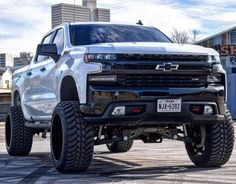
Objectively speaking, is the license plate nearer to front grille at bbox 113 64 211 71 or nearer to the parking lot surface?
front grille at bbox 113 64 211 71

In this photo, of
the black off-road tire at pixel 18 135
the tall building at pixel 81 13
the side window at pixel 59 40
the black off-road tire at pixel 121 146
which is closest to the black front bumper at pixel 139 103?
the side window at pixel 59 40

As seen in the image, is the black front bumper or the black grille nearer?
the black front bumper

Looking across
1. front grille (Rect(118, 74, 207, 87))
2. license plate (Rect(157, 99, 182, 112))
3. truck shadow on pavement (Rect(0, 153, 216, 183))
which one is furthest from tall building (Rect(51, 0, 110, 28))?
license plate (Rect(157, 99, 182, 112))

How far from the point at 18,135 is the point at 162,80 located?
4.28 metres

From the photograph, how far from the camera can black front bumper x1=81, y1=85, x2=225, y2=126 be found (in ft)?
23.5

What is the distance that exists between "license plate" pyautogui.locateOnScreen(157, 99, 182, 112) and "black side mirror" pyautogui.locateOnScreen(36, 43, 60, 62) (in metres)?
2.01

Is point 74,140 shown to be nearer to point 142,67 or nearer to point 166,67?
point 142,67

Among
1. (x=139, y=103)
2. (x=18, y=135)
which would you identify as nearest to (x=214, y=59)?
(x=139, y=103)

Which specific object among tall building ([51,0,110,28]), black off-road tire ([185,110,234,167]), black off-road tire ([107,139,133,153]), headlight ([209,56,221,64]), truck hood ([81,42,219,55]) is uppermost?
tall building ([51,0,110,28])

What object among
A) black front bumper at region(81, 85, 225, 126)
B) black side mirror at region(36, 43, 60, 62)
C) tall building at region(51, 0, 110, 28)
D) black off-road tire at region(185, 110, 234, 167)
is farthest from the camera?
tall building at region(51, 0, 110, 28)

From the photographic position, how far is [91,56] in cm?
734

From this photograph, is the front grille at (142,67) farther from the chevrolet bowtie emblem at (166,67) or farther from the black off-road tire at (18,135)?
the black off-road tire at (18,135)

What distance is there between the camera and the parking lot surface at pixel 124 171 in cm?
721

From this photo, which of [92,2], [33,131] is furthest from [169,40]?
[92,2]
